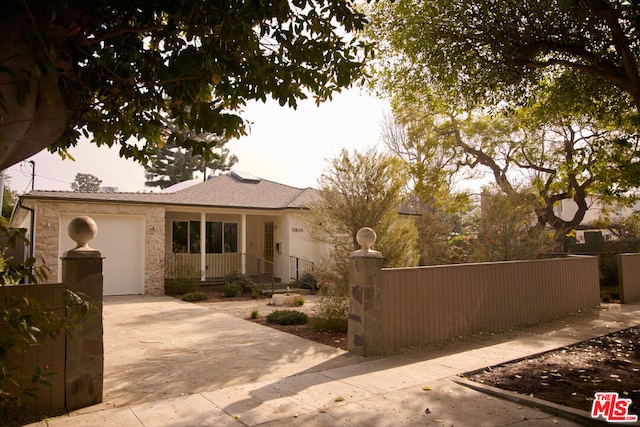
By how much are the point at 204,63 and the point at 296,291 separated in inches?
477

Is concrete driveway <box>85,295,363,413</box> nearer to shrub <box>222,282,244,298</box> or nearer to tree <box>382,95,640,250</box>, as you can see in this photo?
shrub <box>222,282,244,298</box>

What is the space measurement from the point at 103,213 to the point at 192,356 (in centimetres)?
917

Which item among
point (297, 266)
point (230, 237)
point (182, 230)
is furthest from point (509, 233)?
point (182, 230)

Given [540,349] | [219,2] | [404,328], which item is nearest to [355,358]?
[404,328]

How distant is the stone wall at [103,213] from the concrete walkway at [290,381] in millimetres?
5646

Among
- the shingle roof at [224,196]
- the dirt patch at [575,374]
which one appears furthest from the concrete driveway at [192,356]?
the shingle roof at [224,196]

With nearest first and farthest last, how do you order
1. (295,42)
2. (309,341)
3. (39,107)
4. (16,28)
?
(16,28) → (39,107) → (295,42) → (309,341)

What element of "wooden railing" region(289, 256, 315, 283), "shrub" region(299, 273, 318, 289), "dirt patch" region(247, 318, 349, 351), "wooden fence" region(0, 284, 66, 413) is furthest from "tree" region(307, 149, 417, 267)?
"wooden railing" region(289, 256, 315, 283)

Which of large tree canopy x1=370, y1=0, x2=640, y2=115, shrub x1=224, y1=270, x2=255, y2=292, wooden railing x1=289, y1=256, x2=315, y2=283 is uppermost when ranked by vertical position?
large tree canopy x1=370, y1=0, x2=640, y2=115

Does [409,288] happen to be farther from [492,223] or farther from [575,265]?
[492,223]

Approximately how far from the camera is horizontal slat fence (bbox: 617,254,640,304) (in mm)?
11938

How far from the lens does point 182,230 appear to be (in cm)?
1712

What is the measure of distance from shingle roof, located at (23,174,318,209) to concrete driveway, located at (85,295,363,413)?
5.36m

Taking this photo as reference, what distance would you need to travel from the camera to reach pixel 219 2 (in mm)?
3381
